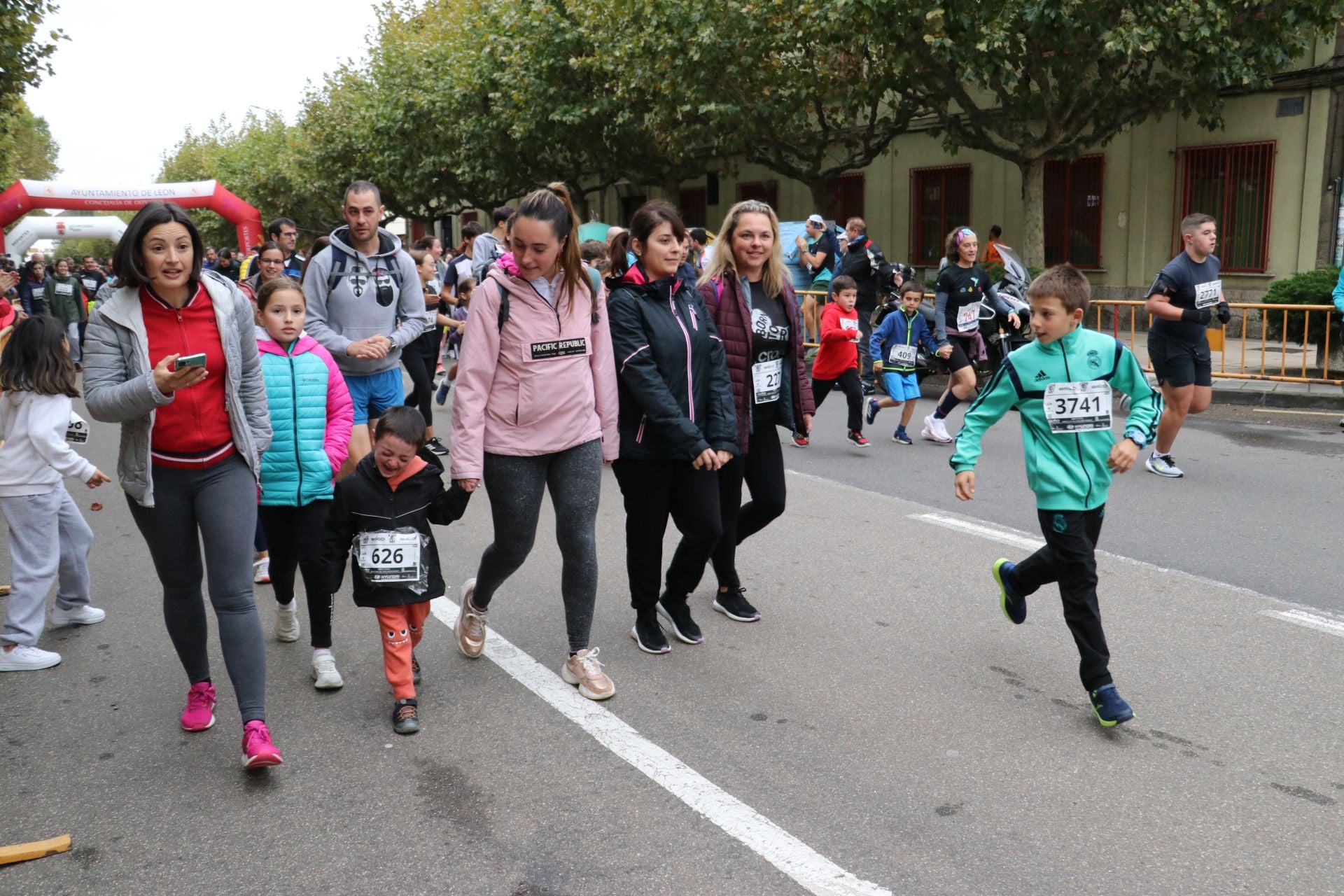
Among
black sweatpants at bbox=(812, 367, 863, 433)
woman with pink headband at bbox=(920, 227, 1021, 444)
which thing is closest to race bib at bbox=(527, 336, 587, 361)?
black sweatpants at bbox=(812, 367, 863, 433)

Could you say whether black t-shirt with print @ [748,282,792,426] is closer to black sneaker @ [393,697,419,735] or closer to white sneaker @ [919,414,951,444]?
black sneaker @ [393,697,419,735]

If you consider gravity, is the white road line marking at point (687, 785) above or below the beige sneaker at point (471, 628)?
below

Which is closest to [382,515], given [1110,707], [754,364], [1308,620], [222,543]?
[222,543]

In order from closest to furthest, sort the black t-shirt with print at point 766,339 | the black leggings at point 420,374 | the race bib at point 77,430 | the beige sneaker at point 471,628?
the beige sneaker at point 471,628
the black t-shirt with print at point 766,339
the race bib at point 77,430
the black leggings at point 420,374

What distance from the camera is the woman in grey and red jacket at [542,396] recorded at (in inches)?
173

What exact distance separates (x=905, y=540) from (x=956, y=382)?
3.87m

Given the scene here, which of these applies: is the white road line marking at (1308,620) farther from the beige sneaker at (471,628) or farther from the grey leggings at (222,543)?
the grey leggings at (222,543)

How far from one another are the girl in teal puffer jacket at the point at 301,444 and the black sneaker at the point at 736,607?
174 centimetres

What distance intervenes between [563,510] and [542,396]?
1.48 ft

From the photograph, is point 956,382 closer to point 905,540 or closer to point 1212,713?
point 905,540

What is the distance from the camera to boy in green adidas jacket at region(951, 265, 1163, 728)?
4305 mm

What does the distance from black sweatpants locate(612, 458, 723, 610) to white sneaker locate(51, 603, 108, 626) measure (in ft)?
8.58

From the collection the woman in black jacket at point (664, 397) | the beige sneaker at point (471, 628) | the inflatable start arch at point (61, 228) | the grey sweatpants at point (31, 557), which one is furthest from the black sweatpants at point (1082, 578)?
the inflatable start arch at point (61, 228)

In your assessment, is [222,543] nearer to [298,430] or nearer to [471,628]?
[298,430]
